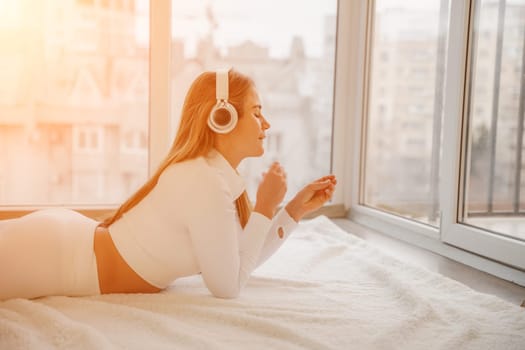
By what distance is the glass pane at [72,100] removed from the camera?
7.22 feet

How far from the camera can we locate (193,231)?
1.09 m

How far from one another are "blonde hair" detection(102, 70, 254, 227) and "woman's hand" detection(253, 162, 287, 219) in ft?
0.52

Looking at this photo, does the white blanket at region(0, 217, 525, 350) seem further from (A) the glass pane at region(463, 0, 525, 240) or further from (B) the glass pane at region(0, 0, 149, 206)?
(B) the glass pane at region(0, 0, 149, 206)

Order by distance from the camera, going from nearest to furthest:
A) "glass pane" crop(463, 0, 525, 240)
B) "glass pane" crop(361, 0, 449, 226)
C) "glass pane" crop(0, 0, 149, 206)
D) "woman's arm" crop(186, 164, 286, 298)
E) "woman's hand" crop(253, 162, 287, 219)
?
1. "woman's arm" crop(186, 164, 286, 298)
2. "woman's hand" crop(253, 162, 287, 219)
3. "glass pane" crop(463, 0, 525, 240)
4. "glass pane" crop(0, 0, 149, 206)
5. "glass pane" crop(361, 0, 449, 226)

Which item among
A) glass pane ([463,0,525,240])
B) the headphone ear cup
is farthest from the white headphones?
glass pane ([463,0,525,240])

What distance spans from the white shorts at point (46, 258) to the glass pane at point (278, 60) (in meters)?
1.27

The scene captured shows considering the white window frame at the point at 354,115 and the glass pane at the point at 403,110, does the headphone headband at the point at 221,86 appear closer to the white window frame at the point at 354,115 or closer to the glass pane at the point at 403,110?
the white window frame at the point at 354,115

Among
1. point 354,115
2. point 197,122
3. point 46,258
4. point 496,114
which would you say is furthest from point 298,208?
point 354,115

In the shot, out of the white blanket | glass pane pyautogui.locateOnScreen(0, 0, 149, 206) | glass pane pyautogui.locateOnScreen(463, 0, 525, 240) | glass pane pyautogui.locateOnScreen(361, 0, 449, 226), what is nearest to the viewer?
the white blanket

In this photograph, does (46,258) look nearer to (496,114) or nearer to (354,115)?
(496,114)

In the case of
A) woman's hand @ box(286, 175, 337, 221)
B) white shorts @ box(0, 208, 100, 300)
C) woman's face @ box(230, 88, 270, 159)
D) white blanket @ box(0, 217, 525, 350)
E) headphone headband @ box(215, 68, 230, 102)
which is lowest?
white blanket @ box(0, 217, 525, 350)

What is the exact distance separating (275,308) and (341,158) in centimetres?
156

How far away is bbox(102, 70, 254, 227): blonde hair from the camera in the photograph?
3.84 ft

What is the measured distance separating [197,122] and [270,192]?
24cm
